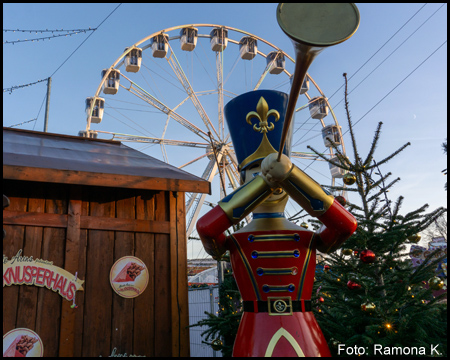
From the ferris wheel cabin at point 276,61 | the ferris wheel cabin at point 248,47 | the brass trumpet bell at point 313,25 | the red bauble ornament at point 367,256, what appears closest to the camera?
the brass trumpet bell at point 313,25

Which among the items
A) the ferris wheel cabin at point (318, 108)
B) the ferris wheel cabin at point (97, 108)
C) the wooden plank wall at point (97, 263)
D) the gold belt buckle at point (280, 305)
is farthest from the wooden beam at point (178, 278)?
the ferris wheel cabin at point (318, 108)

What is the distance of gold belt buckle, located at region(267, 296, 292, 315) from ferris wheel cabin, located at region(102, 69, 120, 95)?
12.1 metres

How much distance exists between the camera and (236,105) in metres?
3.38

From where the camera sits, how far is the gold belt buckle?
2783mm

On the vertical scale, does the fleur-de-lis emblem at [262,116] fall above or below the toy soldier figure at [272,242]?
above

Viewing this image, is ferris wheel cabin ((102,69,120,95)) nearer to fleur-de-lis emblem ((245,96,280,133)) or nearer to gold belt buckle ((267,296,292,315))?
fleur-de-lis emblem ((245,96,280,133))

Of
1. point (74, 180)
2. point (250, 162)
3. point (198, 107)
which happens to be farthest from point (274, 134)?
point (198, 107)

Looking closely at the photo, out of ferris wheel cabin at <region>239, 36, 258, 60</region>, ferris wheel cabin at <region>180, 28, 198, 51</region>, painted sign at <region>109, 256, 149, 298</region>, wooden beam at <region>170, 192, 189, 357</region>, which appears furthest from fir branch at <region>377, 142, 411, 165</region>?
ferris wheel cabin at <region>239, 36, 258, 60</region>

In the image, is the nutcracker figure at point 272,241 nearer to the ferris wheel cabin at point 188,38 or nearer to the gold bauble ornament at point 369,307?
the gold bauble ornament at point 369,307

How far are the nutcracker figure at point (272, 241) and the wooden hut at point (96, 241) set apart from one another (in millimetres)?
1080

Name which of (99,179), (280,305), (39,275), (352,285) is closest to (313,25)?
(280,305)

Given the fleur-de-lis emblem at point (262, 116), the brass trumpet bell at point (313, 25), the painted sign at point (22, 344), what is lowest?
the painted sign at point (22, 344)

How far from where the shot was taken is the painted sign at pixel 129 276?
3873 millimetres

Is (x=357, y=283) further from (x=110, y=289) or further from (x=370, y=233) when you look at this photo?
(x=110, y=289)
